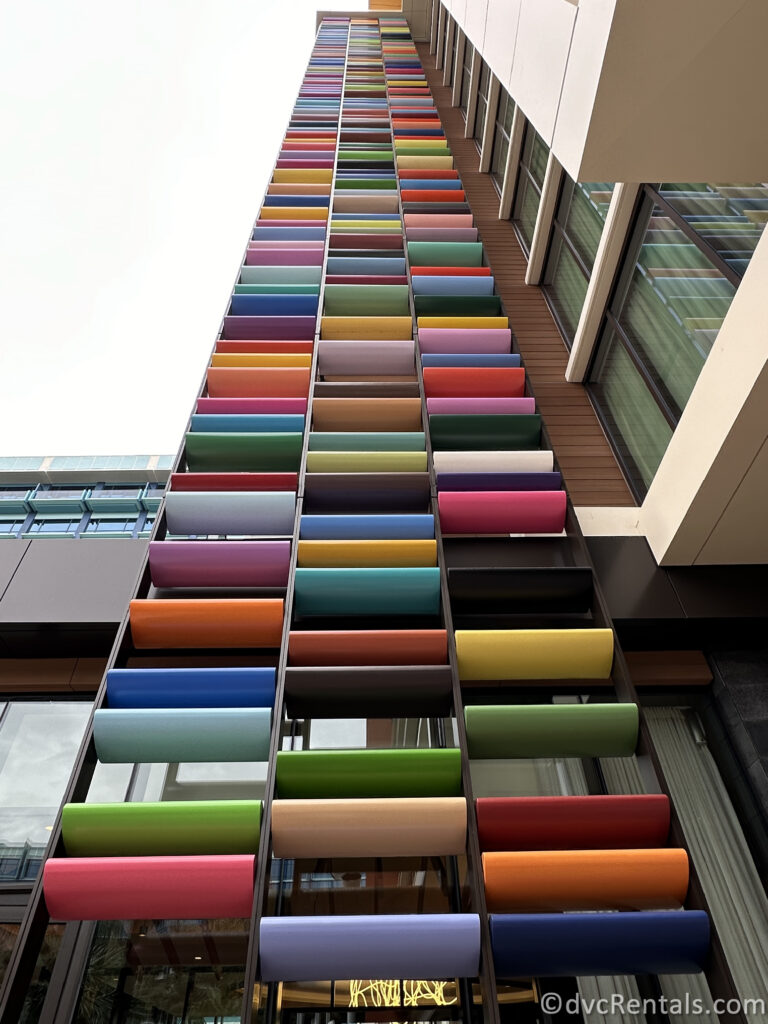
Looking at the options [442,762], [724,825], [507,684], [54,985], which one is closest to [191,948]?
[54,985]

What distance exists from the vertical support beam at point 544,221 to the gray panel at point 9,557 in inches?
308

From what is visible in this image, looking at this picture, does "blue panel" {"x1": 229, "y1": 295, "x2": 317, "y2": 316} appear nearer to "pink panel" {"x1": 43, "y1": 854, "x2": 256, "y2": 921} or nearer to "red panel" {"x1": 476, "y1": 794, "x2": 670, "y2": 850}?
"red panel" {"x1": 476, "y1": 794, "x2": 670, "y2": 850}

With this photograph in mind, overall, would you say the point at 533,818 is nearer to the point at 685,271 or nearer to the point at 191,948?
the point at 191,948

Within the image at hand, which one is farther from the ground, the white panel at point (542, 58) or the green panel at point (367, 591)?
the white panel at point (542, 58)

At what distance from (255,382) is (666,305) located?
431 centimetres

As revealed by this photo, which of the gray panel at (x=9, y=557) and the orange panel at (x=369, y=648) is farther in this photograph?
the gray panel at (x=9, y=557)

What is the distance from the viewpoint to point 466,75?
17.7 metres

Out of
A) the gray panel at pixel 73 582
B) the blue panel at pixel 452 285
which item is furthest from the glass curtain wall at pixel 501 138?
the gray panel at pixel 73 582

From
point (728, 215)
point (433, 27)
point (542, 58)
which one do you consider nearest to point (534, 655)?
point (728, 215)

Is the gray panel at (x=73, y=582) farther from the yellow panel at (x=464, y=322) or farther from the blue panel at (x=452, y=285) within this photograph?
the blue panel at (x=452, y=285)

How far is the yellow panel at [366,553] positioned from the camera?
230 inches

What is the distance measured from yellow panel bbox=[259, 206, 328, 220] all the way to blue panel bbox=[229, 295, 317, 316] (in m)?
3.17

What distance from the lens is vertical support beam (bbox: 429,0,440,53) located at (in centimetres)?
2147

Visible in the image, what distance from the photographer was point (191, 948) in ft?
15.6
